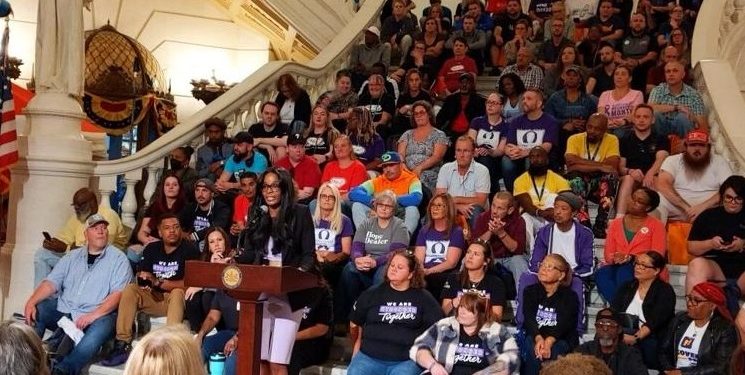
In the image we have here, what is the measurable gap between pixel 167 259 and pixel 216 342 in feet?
3.09

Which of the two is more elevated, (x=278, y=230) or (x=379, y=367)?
(x=278, y=230)

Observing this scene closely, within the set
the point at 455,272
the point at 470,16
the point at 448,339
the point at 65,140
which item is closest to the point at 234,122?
the point at 65,140

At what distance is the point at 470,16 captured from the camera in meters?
11.3

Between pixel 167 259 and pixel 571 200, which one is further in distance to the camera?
pixel 167 259

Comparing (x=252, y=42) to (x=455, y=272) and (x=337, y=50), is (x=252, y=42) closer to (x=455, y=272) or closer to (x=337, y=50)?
(x=337, y=50)

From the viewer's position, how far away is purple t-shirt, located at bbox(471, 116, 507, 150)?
336 inches

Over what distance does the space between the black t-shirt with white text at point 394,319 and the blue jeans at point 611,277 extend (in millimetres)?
1085

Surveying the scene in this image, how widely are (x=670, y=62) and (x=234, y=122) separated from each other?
3.94m

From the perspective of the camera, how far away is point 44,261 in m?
7.94

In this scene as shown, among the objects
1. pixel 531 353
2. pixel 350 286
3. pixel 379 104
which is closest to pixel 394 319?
pixel 350 286

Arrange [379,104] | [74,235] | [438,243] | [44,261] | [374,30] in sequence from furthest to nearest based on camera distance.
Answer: [374,30], [379,104], [74,235], [44,261], [438,243]

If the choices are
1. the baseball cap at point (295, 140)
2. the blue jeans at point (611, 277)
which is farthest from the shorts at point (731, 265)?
the baseball cap at point (295, 140)

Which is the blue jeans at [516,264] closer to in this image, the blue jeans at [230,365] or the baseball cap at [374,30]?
the blue jeans at [230,365]

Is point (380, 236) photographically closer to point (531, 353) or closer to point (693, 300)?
point (531, 353)
